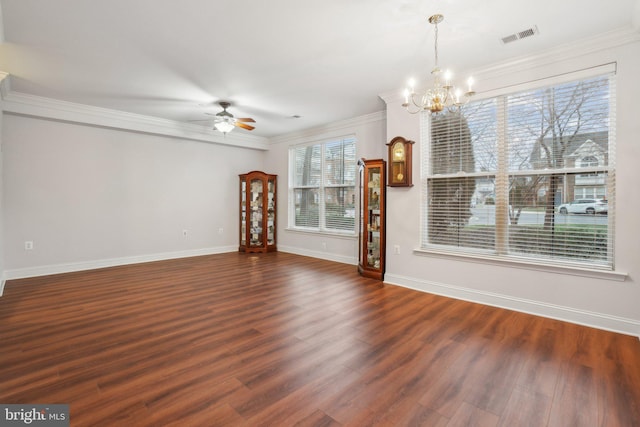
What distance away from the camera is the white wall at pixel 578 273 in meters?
2.79

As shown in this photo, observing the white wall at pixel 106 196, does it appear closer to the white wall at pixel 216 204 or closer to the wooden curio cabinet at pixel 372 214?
the white wall at pixel 216 204

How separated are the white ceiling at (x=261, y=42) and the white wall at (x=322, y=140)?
1069 mm

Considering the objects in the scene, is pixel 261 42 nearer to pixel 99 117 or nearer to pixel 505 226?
pixel 505 226

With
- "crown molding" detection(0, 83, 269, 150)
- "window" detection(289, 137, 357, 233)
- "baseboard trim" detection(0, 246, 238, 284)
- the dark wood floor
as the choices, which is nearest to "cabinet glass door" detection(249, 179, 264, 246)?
"window" detection(289, 137, 357, 233)

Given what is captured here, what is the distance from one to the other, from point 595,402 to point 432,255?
2.28 m

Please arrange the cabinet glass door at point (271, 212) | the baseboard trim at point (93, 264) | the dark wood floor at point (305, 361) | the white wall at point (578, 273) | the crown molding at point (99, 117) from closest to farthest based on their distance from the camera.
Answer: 1. the dark wood floor at point (305, 361)
2. the white wall at point (578, 273)
3. the crown molding at point (99, 117)
4. the baseboard trim at point (93, 264)
5. the cabinet glass door at point (271, 212)

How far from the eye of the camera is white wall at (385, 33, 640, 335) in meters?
2.79

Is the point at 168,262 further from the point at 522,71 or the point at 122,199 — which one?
the point at 522,71

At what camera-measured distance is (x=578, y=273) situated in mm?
3033

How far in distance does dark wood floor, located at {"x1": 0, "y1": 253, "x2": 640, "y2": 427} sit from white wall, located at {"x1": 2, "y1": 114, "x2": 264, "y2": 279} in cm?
122

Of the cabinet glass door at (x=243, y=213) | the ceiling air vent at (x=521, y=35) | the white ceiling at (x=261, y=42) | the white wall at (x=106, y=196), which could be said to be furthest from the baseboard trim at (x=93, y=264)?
the ceiling air vent at (x=521, y=35)

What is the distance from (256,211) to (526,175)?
5433 millimetres

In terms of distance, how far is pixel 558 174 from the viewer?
10.6ft

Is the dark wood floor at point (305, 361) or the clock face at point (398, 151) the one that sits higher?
the clock face at point (398, 151)
